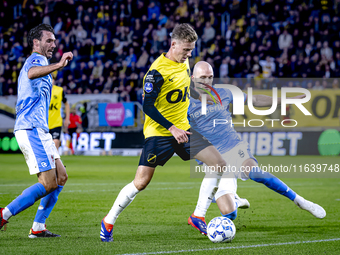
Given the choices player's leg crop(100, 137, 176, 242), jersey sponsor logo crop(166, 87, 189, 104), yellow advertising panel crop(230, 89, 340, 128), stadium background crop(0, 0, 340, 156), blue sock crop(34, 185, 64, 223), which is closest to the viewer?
player's leg crop(100, 137, 176, 242)

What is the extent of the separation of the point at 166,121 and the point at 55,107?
5.96 m

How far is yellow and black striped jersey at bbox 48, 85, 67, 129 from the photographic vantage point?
10.2 meters

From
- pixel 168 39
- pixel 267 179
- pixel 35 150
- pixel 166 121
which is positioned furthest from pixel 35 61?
pixel 168 39

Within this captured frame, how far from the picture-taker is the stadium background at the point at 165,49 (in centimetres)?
1766

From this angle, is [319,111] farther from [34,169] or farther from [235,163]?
[34,169]

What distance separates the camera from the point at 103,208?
24.4 ft

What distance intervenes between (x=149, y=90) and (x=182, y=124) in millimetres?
640

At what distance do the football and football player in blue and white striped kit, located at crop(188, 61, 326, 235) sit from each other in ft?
1.00

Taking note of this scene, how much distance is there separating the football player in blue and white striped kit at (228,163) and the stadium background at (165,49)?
1142 cm

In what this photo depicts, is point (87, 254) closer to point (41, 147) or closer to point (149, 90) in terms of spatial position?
point (41, 147)

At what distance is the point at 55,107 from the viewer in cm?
1034

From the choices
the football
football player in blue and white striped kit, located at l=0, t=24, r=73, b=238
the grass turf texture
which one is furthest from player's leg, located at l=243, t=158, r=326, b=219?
football player in blue and white striped kit, located at l=0, t=24, r=73, b=238

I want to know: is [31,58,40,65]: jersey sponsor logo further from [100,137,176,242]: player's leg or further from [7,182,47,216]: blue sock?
[100,137,176,242]: player's leg

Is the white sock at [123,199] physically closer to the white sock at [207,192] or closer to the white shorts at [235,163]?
the white sock at [207,192]
